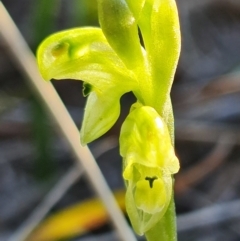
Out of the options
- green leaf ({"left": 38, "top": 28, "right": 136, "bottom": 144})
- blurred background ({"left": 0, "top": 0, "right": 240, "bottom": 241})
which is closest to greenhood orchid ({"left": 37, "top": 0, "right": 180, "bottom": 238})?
green leaf ({"left": 38, "top": 28, "right": 136, "bottom": 144})

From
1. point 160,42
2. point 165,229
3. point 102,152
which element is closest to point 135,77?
point 160,42

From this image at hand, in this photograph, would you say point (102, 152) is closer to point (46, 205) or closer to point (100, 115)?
point (46, 205)

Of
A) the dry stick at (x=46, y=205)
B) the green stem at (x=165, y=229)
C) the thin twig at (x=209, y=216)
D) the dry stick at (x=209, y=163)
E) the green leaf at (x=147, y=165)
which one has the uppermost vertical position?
the green leaf at (x=147, y=165)

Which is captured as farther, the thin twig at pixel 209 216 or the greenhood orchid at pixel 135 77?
the thin twig at pixel 209 216

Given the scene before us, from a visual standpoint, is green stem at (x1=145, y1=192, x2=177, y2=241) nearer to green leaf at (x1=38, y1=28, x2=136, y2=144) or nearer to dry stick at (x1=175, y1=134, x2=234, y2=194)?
green leaf at (x1=38, y1=28, x2=136, y2=144)

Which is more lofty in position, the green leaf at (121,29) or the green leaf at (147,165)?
the green leaf at (121,29)

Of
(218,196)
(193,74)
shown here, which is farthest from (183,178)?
(193,74)

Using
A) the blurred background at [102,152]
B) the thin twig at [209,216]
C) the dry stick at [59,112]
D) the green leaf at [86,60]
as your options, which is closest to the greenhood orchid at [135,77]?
the green leaf at [86,60]

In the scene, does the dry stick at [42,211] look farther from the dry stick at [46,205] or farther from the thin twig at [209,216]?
the thin twig at [209,216]
